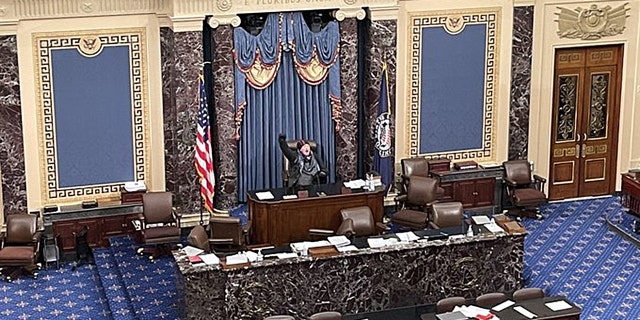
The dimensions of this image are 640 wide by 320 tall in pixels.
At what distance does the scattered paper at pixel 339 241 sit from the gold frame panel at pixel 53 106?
4.20 m

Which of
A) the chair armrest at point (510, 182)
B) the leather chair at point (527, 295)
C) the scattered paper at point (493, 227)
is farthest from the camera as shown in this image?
the chair armrest at point (510, 182)

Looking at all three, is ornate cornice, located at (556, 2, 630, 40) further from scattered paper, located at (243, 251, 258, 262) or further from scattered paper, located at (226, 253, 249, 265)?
scattered paper, located at (226, 253, 249, 265)

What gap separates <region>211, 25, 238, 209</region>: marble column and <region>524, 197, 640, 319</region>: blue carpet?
4.91 meters

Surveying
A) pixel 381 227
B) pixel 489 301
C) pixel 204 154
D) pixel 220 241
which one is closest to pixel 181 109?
pixel 204 154

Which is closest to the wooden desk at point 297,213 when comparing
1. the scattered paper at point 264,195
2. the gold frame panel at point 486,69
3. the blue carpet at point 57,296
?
the scattered paper at point 264,195

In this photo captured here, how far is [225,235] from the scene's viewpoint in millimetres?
16109

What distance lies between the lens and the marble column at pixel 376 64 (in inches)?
720

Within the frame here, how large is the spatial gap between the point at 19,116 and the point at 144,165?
215 cm

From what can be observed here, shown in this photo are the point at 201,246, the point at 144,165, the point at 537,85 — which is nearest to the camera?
the point at 201,246

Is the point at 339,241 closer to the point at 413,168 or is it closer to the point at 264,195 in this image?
the point at 264,195

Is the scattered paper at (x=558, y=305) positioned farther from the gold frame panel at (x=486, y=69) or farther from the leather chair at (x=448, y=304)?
the gold frame panel at (x=486, y=69)

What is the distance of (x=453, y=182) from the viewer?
19.1 metres

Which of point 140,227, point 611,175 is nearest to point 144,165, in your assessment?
point 140,227

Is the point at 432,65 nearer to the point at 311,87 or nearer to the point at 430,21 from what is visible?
the point at 430,21
